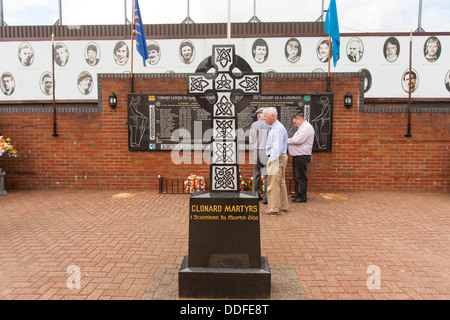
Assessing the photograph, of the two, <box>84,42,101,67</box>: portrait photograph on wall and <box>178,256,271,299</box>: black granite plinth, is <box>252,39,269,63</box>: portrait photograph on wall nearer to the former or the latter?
<box>84,42,101,67</box>: portrait photograph on wall

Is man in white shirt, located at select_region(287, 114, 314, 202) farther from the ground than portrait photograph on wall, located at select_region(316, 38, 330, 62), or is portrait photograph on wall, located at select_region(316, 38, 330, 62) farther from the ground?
portrait photograph on wall, located at select_region(316, 38, 330, 62)

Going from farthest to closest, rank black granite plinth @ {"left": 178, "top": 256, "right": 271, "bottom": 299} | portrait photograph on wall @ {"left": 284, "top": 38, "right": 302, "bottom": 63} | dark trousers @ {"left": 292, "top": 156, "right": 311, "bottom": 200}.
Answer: portrait photograph on wall @ {"left": 284, "top": 38, "right": 302, "bottom": 63} → dark trousers @ {"left": 292, "top": 156, "right": 311, "bottom": 200} → black granite plinth @ {"left": 178, "top": 256, "right": 271, "bottom": 299}

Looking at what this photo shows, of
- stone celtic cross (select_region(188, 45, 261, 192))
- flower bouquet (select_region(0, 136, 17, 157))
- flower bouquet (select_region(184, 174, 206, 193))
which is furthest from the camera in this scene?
flower bouquet (select_region(184, 174, 206, 193))

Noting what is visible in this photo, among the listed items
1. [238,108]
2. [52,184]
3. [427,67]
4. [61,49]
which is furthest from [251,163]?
[61,49]

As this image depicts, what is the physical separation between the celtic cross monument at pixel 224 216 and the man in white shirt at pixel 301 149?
3.43 m

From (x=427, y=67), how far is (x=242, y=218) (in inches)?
Answer: 372

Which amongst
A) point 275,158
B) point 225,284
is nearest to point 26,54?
point 275,158

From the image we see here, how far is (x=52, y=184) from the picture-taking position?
8.09 m

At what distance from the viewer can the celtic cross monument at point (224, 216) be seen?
288 cm

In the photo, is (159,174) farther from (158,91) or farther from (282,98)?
(282,98)

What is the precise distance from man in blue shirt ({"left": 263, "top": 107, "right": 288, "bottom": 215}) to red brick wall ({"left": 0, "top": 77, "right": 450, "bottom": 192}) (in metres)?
2.07

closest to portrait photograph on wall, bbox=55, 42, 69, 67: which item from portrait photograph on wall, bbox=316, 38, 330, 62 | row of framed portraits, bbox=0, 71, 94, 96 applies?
row of framed portraits, bbox=0, 71, 94, 96

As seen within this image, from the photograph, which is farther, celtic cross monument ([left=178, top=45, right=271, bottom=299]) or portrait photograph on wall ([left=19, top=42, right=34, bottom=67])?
portrait photograph on wall ([left=19, top=42, right=34, bottom=67])

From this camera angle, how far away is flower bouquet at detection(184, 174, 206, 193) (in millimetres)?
7457
